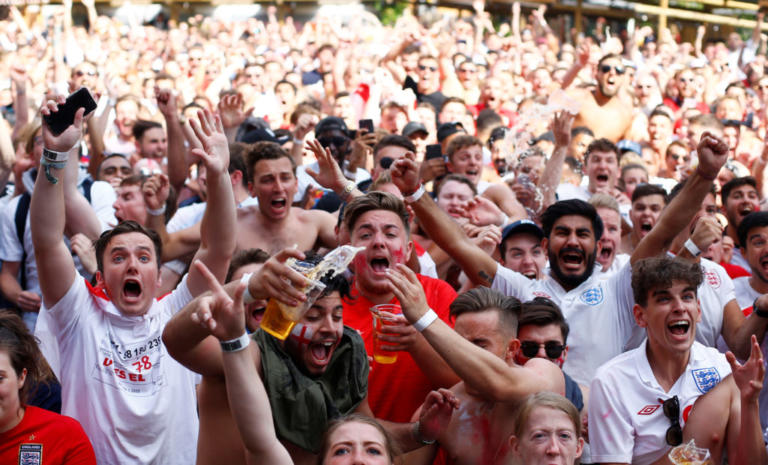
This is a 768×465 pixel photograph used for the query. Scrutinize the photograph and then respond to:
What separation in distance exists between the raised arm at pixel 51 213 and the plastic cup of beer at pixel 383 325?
4.00ft

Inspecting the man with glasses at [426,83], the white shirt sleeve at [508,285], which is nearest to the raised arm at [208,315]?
the white shirt sleeve at [508,285]

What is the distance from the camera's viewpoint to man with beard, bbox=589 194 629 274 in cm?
536

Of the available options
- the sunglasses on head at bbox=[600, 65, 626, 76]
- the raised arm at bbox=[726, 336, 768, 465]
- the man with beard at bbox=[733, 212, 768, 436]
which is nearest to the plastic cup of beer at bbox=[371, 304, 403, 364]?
the raised arm at bbox=[726, 336, 768, 465]

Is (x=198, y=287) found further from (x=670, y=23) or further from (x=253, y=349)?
(x=670, y=23)

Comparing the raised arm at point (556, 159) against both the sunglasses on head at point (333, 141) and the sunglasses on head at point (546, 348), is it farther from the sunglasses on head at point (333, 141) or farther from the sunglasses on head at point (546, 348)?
the sunglasses on head at point (546, 348)

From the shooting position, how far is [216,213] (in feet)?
12.2

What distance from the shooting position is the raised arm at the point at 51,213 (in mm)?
3645

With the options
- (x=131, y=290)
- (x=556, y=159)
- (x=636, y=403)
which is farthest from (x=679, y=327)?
(x=556, y=159)

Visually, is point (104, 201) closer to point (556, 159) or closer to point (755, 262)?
point (556, 159)

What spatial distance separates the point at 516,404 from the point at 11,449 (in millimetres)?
1832

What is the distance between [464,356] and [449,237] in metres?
1.32

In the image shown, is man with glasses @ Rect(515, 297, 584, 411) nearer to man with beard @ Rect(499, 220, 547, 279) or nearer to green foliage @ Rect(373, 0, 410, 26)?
man with beard @ Rect(499, 220, 547, 279)

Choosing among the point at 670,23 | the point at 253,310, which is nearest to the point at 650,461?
the point at 253,310

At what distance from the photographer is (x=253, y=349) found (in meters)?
3.27
